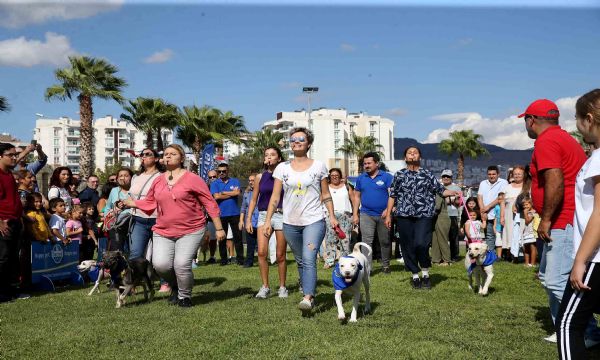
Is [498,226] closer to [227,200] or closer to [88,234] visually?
[227,200]

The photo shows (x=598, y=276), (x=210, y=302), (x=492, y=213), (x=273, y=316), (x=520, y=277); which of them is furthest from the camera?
(x=492, y=213)

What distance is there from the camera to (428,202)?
9273 millimetres

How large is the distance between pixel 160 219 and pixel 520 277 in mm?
6433

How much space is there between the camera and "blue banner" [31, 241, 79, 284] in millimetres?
9953

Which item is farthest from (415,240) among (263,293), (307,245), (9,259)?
(9,259)

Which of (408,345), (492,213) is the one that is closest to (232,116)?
(492,213)

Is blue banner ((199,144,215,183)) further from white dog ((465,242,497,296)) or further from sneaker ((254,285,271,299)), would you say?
white dog ((465,242,497,296))

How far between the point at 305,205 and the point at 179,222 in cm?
169

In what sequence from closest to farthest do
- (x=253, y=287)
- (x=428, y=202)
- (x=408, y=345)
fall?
(x=408, y=345) < (x=428, y=202) < (x=253, y=287)

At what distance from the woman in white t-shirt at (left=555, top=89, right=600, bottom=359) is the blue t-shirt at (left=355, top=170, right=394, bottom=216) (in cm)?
782

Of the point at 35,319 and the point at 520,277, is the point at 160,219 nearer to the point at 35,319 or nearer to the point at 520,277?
the point at 35,319

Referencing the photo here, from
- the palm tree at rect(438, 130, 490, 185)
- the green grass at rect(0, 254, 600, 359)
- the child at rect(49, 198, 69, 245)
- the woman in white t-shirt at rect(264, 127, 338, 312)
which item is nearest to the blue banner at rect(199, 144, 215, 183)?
the child at rect(49, 198, 69, 245)

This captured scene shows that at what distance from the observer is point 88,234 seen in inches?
478

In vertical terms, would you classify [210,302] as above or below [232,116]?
below
